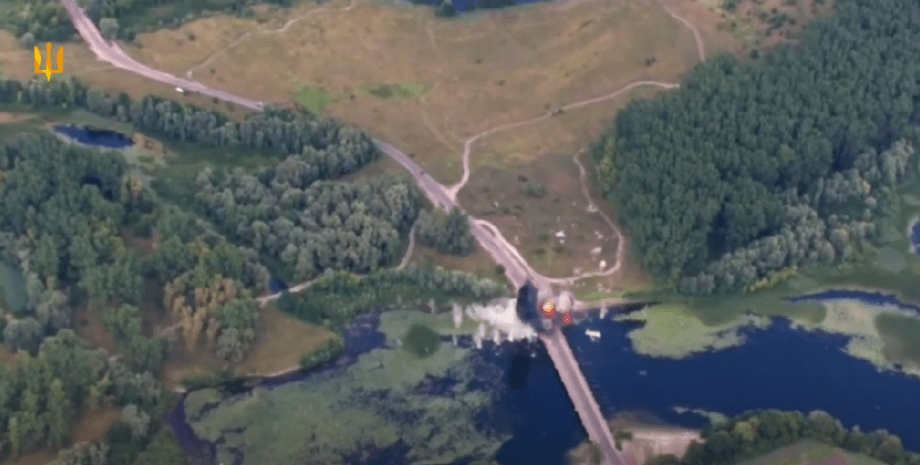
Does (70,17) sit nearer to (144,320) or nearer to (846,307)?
(144,320)

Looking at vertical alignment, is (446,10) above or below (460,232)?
above

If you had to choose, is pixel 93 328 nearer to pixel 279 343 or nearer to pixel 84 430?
pixel 84 430

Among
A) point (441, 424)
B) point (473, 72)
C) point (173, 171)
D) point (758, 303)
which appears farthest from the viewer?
point (473, 72)

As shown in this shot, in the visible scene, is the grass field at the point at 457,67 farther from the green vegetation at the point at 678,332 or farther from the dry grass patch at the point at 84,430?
the dry grass patch at the point at 84,430

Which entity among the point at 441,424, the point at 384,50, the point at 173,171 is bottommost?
the point at 441,424

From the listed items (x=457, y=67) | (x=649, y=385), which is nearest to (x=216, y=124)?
(x=457, y=67)

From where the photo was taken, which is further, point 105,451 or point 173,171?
point 173,171

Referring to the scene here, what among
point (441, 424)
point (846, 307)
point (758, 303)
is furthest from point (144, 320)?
point (846, 307)
